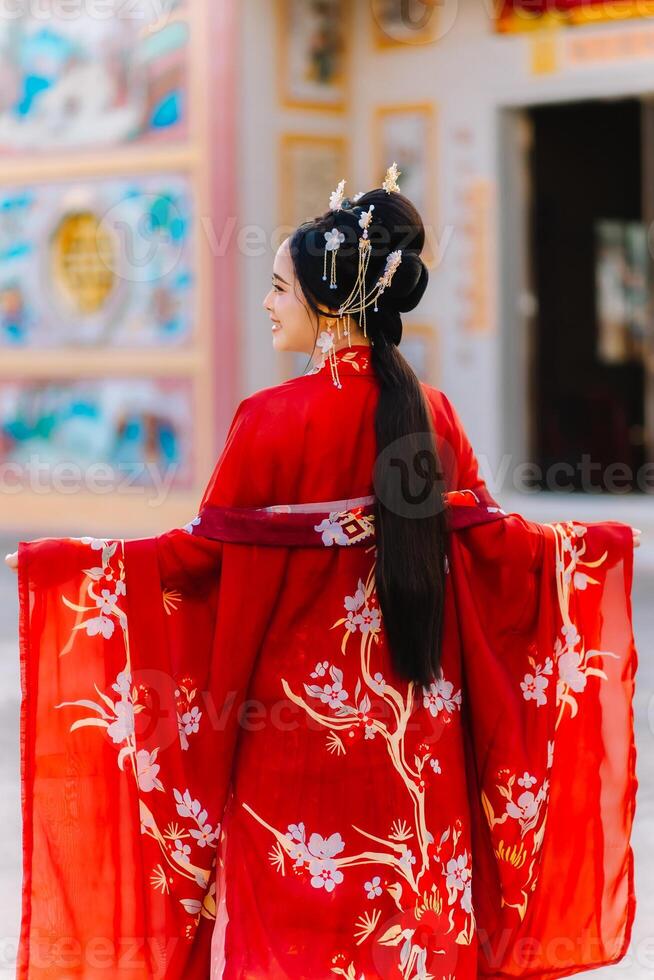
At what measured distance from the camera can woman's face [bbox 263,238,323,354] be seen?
101 inches

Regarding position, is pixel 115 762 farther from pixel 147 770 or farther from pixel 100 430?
pixel 100 430

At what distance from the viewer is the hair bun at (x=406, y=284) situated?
255 cm

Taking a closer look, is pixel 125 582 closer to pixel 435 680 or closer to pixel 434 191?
pixel 435 680

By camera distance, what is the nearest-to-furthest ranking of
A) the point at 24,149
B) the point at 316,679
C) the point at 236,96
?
the point at 316,679 → the point at 236,96 → the point at 24,149

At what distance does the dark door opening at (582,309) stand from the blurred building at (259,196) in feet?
0.08

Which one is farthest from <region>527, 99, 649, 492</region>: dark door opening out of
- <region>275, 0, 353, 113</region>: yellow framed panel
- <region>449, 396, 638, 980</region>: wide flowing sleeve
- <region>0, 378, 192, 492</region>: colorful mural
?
<region>449, 396, 638, 980</region>: wide flowing sleeve

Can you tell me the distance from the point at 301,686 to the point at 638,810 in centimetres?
186

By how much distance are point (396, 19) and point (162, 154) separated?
4.78ft

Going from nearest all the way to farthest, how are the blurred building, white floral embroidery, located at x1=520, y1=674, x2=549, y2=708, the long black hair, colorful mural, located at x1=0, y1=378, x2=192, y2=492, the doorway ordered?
the long black hair
white floral embroidery, located at x1=520, y1=674, x2=549, y2=708
the blurred building
colorful mural, located at x1=0, y1=378, x2=192, y2=492
the doorway

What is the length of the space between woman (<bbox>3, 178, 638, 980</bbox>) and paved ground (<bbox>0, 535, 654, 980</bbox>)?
654mm

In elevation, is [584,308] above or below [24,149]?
below

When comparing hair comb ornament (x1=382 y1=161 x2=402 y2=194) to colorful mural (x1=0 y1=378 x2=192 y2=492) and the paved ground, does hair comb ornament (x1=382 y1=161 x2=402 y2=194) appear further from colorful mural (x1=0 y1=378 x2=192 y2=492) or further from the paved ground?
colorful mural (x1=0 y1=378 x2=192 y2=492)

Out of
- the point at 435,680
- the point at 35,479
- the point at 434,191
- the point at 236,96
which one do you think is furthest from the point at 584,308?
the point at 435,680

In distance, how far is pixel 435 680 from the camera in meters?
2.58
